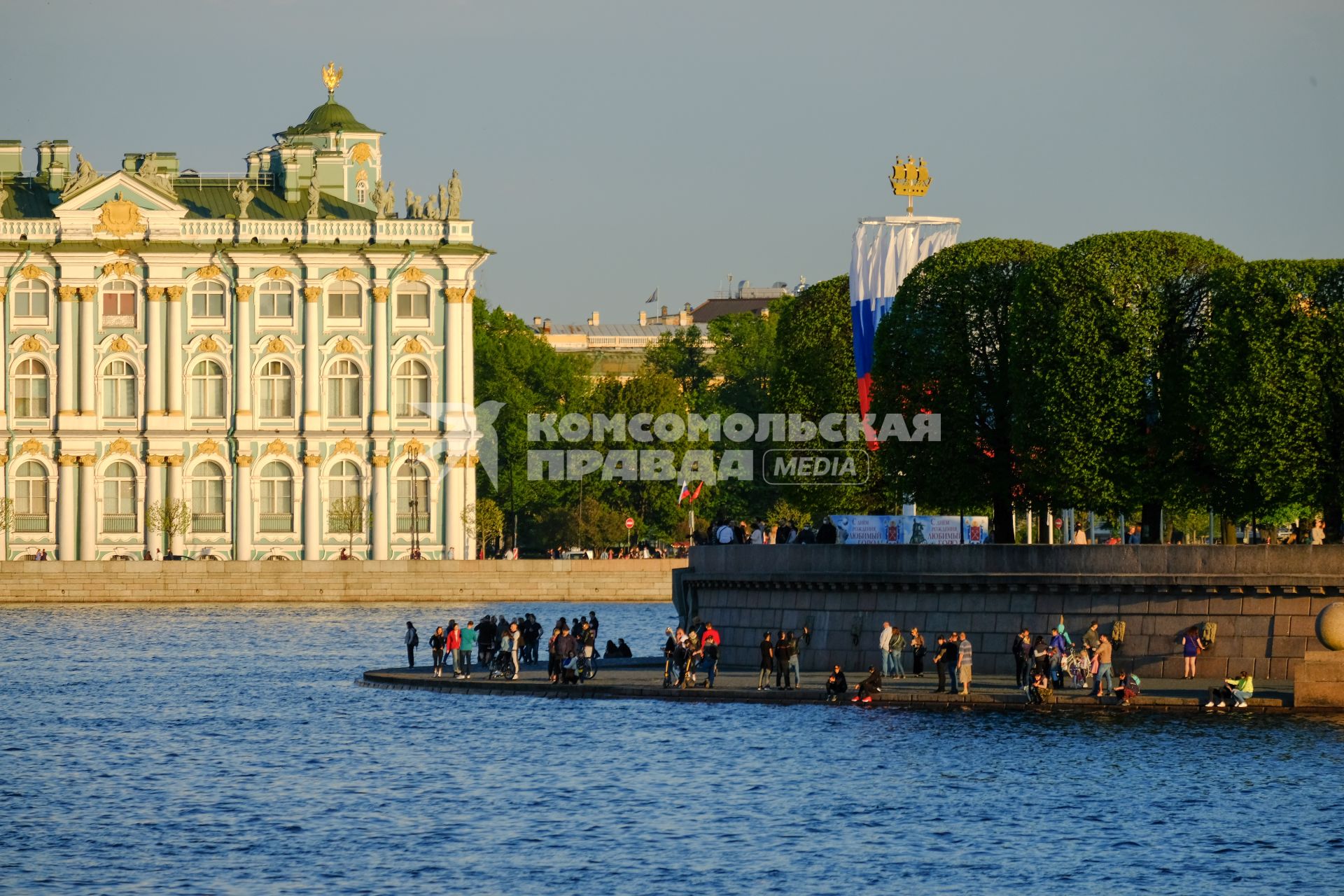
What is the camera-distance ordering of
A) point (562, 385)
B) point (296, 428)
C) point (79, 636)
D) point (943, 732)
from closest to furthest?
point (943, 732), point (79, 636), point (296, 428), point (562, 385)

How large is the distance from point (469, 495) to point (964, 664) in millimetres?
53301

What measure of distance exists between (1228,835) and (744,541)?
21.2m

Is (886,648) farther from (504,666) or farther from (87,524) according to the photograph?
(87,524)

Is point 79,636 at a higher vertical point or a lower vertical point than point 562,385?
lower

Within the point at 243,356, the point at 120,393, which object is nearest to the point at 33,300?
the point at 120,393

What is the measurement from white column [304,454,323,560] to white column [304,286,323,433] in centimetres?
131

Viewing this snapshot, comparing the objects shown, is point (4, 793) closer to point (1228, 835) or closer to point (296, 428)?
point (1228, 835)

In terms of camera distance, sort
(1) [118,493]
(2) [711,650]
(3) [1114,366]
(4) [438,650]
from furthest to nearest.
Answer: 1. (1) [118,493]
2. (4) [438,650]
3. (3) [1114,366]
4. (2) [711,650]

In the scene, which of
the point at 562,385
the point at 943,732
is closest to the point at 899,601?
the point at 943,732

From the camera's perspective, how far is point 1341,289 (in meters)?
48.2

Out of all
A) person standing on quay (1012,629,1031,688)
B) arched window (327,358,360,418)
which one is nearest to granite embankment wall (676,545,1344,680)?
person standing on quay (1012,629,1031,688)

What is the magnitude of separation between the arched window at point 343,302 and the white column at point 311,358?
0.47 meters

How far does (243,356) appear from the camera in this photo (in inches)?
3770

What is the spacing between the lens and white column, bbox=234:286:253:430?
95.4 m
